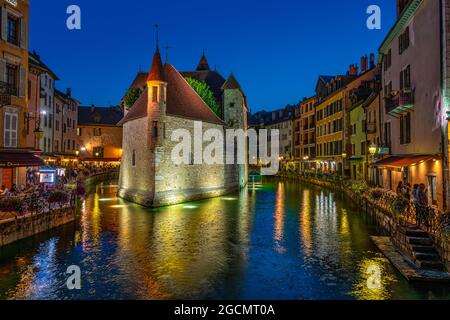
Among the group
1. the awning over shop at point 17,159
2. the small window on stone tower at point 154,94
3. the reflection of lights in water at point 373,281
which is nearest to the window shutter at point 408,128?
the reflection of lights in water at point 373,281

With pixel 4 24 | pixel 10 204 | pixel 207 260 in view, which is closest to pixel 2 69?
pixel 4 24

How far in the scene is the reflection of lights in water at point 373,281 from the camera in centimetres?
970

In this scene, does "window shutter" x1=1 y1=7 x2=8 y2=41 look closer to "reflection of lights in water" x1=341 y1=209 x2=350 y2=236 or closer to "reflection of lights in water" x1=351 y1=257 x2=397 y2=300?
"reflection of lights in water" x1=341 y1=209 x2=350 y2=236

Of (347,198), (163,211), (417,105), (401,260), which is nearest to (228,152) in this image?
(347,198)

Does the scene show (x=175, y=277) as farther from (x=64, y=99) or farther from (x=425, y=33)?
(x=64, y=99)

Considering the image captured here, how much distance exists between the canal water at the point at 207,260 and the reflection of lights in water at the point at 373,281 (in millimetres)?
27

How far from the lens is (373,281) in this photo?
1073 cm

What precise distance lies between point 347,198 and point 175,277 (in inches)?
980

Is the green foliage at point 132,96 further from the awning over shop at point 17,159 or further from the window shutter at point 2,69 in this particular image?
the window shutter at point 2,69

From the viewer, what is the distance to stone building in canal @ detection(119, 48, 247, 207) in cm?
2884

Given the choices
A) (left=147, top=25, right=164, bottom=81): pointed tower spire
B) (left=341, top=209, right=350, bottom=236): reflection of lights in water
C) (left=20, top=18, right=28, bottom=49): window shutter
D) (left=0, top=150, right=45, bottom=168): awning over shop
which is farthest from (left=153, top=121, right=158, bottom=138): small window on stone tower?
(left=341, top=209, right=350, bottom=236): reflection of lights in water

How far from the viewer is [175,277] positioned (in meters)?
11.2

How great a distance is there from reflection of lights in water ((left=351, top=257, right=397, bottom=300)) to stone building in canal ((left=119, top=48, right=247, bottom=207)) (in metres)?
18.4
